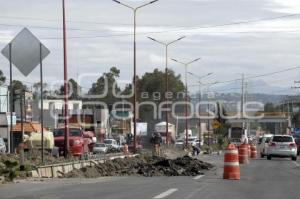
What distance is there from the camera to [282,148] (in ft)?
150

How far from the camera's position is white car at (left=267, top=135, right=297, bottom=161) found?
45281mm

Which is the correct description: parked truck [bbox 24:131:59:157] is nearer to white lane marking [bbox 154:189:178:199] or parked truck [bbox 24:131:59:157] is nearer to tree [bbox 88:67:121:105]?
white lane marking [bbox 154:189:178:199]

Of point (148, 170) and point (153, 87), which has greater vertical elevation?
point (153, 87)

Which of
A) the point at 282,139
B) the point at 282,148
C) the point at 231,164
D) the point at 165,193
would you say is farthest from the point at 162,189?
the point at 282,139

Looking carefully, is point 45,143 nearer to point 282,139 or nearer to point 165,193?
point 282,139

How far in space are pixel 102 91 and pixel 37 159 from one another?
118 m

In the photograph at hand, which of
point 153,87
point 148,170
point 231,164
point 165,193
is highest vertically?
point 153,87

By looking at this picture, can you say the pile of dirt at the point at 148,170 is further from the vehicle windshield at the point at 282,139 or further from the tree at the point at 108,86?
the tree at the point at 108,86

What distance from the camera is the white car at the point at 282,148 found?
45281mm

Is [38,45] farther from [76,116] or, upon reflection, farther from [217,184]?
[76,116]

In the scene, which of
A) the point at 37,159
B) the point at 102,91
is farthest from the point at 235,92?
the point at 37,159

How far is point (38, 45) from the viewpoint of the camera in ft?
77.4

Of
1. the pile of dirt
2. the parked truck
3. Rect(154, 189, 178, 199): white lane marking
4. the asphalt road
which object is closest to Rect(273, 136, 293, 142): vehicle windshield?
the parked truck

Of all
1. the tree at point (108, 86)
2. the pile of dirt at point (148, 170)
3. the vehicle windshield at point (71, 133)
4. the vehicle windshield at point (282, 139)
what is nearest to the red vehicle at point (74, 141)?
the vehicle windshield at point (71, 133)
